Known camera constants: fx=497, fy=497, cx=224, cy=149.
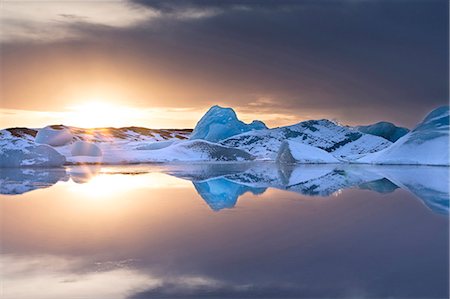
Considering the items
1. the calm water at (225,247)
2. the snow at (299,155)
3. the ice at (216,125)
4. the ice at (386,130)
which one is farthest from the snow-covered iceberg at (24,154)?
the ice at (386,130)

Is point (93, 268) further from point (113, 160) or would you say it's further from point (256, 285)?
point (113, 160)

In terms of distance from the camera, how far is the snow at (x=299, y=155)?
35.0 m

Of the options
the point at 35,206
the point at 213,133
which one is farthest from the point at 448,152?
the point at 213,133

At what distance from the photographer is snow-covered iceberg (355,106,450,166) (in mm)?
27344

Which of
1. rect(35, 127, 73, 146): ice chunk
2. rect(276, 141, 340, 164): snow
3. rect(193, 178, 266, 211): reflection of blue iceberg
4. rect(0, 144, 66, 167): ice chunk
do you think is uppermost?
rect(35, 127, 73, 146): ice chunk

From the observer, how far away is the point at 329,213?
8.66 meters

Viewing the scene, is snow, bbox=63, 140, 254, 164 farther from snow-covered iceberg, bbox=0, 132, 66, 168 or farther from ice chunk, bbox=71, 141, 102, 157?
snow-covered iceberg, bbox=0, 132, 66, 168

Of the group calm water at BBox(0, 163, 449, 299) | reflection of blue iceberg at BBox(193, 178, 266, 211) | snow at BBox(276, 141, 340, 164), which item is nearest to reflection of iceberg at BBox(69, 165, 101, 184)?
reflection of blue iceberg at BBox(193, 178, 266, 211)

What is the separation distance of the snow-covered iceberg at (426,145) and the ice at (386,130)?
48.4 meters

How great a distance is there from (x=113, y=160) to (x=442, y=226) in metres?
29.5

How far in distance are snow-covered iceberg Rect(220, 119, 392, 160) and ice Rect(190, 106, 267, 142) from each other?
145cm

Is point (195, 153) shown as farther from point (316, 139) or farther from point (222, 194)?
point (316, 139)

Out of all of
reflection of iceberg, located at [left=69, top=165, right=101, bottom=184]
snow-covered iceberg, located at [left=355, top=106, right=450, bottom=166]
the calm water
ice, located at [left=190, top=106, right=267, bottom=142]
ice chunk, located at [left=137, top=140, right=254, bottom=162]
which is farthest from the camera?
ice, located at [left=190, top=106, right=267, bottom=142]

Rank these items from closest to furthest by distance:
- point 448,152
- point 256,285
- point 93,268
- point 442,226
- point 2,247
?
point 256,285 < point 93,268 < point 2,247 < point 442,226 < point 448,152
